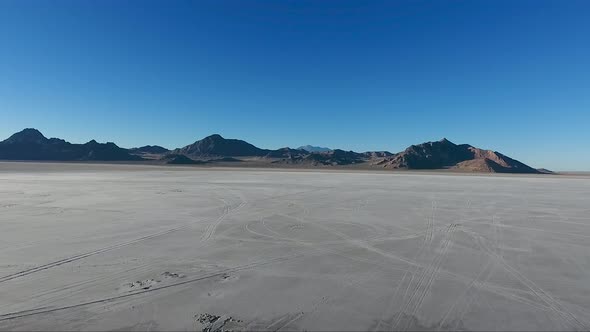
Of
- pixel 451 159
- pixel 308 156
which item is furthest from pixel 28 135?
pixel 451 159

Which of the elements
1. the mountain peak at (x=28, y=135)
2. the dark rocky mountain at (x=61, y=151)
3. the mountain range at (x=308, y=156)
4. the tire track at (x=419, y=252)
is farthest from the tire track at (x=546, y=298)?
the mountain peak at (x=28, y=135)

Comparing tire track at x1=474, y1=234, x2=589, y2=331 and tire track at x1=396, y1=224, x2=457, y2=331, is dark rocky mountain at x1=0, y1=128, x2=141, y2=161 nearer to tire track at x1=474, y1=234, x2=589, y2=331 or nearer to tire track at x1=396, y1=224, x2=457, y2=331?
tire track at x1=396, y1=224, x2=457, y2=331

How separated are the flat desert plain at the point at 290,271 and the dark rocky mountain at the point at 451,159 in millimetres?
100692

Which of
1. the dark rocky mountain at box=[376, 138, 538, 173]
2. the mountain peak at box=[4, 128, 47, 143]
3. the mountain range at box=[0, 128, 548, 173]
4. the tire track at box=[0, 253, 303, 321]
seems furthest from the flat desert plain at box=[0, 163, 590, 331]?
the mountain peak at box=[4, 128, 47, 143]

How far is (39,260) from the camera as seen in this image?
8.34 m

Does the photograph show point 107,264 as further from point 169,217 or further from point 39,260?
point 169,217

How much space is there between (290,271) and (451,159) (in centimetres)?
14921

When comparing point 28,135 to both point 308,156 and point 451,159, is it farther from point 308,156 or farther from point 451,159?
point 451,159

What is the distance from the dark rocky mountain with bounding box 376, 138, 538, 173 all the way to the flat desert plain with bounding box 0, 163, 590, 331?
3964 inches

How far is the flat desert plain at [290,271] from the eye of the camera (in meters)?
5.61

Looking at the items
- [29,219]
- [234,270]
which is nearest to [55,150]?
[29,219]

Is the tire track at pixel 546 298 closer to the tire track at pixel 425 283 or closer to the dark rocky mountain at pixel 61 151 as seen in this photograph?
the tire track at pixel 425 283

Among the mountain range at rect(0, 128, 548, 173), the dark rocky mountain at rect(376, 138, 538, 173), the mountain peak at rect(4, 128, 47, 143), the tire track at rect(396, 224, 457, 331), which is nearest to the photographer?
the tire track at rect(396, 224, 457, 331)

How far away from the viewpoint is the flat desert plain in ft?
18.4
